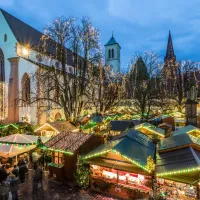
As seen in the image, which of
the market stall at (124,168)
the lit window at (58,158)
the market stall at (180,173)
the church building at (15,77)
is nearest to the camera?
the market stall at (180,173)

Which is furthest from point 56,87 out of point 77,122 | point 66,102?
point 77,122

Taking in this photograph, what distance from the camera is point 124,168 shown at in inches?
344

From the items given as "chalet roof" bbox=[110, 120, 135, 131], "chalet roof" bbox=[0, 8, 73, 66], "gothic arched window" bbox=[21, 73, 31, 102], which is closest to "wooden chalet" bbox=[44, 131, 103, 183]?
"chalet roof" bbox=[110, 120, 135, 131]

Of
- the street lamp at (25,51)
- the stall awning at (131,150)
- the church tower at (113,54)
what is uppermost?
the church tower at (113,54)

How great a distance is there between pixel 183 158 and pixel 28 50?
92.6ft

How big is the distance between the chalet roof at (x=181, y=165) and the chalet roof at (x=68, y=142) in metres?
4.57

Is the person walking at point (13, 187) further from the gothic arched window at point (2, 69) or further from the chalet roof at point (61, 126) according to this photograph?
the gothic arched window at point (2, 69)

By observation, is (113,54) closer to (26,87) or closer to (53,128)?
(26,87)

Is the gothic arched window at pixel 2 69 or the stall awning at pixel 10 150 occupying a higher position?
the gothic arched window at pixel 2 69

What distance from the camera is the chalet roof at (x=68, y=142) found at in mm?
10771

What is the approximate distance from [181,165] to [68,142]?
6593mm

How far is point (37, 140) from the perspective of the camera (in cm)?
1315

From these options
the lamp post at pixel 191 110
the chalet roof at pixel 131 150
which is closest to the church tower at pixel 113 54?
the lamp post at pixel 191 110

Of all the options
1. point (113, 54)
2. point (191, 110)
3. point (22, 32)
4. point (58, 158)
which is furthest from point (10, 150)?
point (113, 54)
